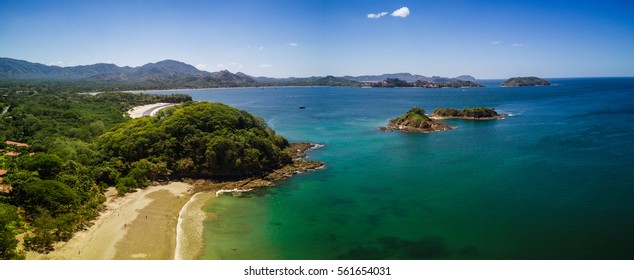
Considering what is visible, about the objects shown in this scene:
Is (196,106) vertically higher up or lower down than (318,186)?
higher up

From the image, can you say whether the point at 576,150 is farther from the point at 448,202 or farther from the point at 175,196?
the point at 175,196

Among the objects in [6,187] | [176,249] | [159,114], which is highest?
[159,114]

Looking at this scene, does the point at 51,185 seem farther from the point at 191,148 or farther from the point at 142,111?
the point at 142,111

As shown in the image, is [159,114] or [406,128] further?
[406,128]

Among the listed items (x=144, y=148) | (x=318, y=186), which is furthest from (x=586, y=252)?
(x=144, y=148)

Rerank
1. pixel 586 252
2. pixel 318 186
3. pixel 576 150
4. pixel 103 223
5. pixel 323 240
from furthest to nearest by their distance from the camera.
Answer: pixel 576 150 → pixel 318 186 → pixel 103 223 → pixel 323 240 → pixel 586 252

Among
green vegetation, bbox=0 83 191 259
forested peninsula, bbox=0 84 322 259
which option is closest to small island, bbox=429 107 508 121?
forested peninsula, bbox=0 84 322 259
